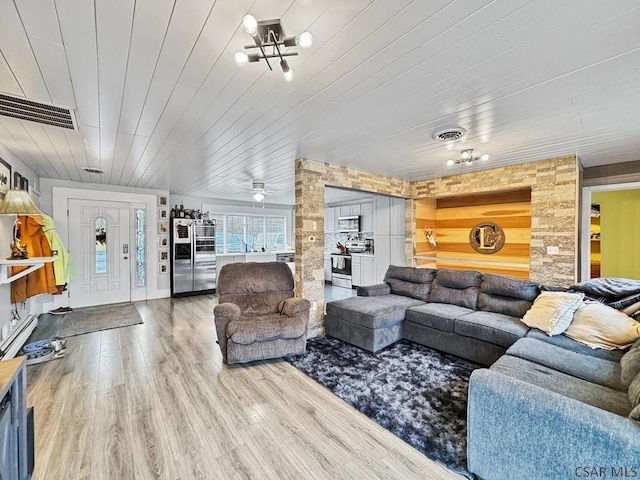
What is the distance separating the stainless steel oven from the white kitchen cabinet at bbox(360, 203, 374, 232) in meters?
0.84

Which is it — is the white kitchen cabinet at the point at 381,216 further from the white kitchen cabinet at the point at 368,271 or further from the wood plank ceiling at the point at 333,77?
the wood plank ceiling at the point at 333,77

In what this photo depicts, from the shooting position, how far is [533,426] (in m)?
→ 1.34

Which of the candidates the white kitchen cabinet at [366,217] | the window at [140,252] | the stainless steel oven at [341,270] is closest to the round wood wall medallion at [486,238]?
the white kitchen cabinet at [366,217]

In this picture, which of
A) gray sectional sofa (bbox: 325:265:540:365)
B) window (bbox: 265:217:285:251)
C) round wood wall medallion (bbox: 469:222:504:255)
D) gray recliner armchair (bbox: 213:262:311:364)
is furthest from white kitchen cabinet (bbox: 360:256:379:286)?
gray recliner armchair (bbox: 213:262:311:364)

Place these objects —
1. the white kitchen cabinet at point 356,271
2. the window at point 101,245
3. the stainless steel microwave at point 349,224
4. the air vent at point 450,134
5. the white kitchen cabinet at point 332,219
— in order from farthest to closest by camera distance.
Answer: the white kitchen cabinet at point 332,219 < the stainless steel microwave at point 349,224 < the white kitchen cabinet at point 356,271 < the window at point 101,245 < the air vent at point 450,134

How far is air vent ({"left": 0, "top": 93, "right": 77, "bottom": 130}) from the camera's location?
2062mm

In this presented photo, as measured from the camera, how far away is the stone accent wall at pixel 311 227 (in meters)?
3.70

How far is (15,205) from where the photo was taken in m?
2.51

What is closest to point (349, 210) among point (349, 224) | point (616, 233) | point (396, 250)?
point (349, 224)

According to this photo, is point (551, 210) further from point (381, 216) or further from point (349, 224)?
point (349, 224)

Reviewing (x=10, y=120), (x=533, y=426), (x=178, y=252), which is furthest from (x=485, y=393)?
(x=178, y=252)

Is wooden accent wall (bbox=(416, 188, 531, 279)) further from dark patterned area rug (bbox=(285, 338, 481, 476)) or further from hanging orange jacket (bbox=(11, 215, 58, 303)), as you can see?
hanging orange jacket (bbox=(11, 215, 58, 303))

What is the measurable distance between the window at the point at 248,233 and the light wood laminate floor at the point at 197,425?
180 inches

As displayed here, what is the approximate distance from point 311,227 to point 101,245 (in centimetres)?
444
